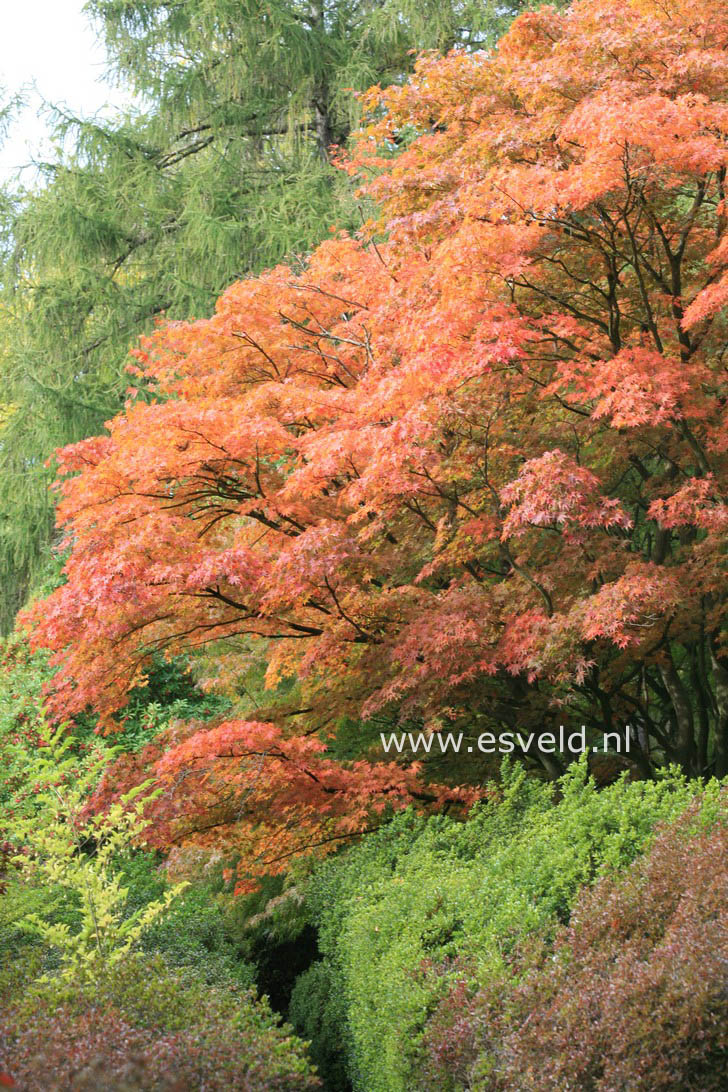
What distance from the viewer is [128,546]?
21.7ft

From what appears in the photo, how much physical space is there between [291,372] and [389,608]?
2.35 meters

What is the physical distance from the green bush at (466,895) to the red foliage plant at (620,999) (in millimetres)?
212

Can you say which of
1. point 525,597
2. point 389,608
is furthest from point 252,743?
point 525,597

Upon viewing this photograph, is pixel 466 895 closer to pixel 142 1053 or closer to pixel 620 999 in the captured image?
pixel 620 999

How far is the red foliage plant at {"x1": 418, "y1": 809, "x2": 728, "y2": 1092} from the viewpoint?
3307 millimetres

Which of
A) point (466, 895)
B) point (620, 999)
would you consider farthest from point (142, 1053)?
point (466, 895)

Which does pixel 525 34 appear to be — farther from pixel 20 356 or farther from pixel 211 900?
pixel 20 356

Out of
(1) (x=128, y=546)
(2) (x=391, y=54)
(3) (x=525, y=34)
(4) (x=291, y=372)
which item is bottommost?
(1) (x=128, y=546)

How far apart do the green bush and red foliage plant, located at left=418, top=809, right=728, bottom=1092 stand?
0.21m

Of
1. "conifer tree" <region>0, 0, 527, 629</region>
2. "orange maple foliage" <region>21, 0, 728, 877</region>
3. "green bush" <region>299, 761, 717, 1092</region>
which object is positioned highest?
"conifer tree" <region>0, 0, 527, 629</region>

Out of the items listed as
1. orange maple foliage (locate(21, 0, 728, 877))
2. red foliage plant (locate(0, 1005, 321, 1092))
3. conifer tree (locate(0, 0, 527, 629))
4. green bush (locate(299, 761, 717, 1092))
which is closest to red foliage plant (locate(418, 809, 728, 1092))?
green bush (locate(299, 761, 717, 1092))

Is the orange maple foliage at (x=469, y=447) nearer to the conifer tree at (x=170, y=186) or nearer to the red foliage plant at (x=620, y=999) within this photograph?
the red foliage plant at (x=620, y=999)

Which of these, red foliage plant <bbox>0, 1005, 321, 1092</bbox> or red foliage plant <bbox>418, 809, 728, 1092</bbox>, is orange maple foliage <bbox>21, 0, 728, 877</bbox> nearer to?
red foliage plant <bbox>418, 809, 728, 1092</bbox>

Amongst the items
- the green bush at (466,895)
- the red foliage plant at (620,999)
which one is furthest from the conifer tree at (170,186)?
the red foliage plant at (620,999)
